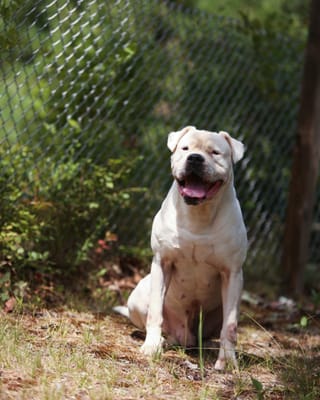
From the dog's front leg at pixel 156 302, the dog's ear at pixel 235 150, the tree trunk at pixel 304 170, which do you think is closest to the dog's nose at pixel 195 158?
the dog's ear at pixel 235 150

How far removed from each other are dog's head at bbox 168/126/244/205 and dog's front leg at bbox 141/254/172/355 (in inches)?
17.2

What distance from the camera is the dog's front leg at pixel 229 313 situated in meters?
3.54

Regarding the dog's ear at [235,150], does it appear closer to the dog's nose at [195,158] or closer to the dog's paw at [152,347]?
the dog's nose at [195,158]

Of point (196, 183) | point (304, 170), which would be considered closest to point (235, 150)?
point (196, 183)

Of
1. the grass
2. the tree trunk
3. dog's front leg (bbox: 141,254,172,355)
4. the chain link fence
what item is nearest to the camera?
the grass

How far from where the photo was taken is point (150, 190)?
5566mm

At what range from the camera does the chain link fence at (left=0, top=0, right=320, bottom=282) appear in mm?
4500

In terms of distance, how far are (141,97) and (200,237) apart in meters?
2.09

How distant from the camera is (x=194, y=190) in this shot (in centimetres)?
351

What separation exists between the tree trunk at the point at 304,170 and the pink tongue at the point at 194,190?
266 cm

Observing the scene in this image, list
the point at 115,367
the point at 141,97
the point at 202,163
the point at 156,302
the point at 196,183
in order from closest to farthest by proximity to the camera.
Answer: the point at 115,367
the point at 202,163
the point at 196,183
the point at 156,302
the point at 141,97

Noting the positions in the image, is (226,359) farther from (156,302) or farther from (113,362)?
(113,362)

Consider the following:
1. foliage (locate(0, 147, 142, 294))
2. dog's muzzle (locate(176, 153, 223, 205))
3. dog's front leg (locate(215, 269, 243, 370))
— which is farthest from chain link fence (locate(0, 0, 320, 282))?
dog's front leg (locate(215, 269, 243, 370))

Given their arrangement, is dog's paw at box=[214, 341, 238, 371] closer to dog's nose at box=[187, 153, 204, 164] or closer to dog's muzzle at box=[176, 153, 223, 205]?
dog's muzzle at box=[176, 153, 223, 205]
